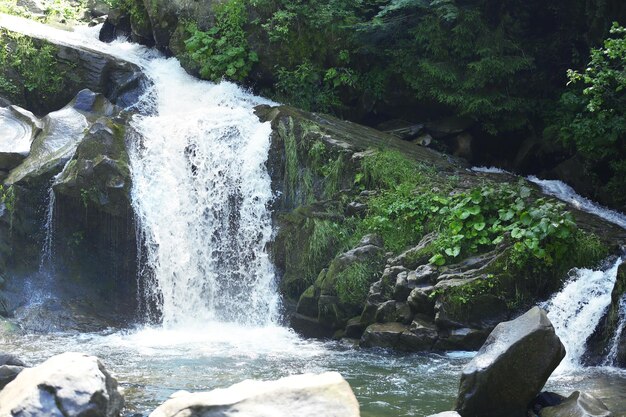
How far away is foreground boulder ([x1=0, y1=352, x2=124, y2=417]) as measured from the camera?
5.47 meters

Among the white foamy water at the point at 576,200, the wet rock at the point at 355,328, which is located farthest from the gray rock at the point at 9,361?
the white foamy water at the point at 576,200

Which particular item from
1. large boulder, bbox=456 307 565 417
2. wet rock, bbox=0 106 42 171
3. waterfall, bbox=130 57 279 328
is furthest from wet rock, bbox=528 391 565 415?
wet rock, bbox=0 106 42 171

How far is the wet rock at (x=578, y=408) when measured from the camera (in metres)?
6.34

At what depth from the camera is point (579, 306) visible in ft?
32.1

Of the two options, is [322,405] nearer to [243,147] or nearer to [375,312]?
[375,312]

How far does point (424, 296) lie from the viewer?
1041cm

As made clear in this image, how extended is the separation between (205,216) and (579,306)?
6.38 metres

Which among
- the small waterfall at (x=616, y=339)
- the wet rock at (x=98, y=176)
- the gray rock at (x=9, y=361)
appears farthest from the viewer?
the wet rock at (x=98, y=176)

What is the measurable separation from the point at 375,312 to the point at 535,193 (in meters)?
4.00

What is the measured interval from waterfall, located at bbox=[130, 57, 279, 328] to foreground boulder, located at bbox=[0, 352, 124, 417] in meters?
6.53

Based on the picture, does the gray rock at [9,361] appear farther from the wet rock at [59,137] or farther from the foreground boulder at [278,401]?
the wet rock at [59,137]

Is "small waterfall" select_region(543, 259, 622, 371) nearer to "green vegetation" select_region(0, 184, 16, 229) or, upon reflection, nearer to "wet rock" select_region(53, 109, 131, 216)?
"wet rock" select_region(53, 109, 131, 216)

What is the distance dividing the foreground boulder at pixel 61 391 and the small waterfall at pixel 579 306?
18.9ft

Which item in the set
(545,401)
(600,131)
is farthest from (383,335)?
(600,131)
